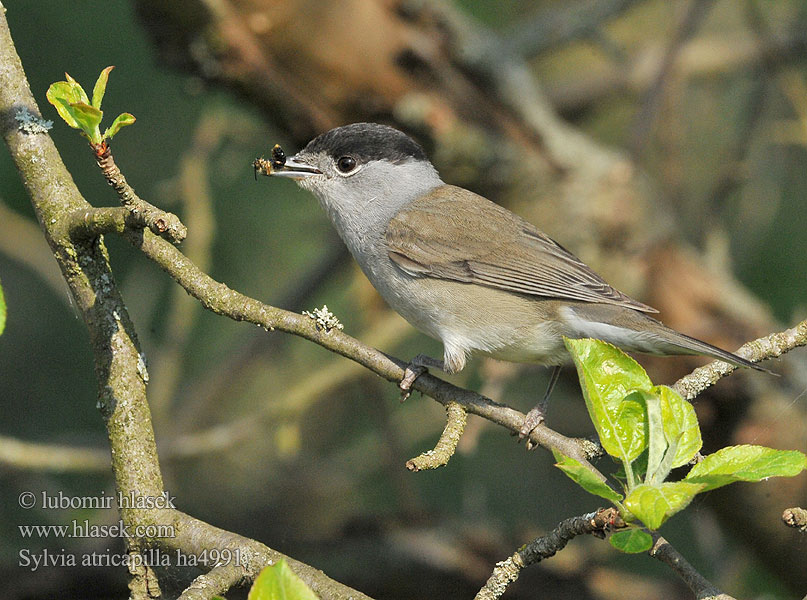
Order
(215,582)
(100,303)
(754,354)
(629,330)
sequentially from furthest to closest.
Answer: (629,330), (754,354), (100,303), (215,582)

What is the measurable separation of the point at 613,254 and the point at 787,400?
3.89 ft

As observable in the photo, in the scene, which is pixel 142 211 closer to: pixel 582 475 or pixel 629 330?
pixel 582 475

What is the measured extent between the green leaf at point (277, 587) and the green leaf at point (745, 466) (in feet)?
2.45

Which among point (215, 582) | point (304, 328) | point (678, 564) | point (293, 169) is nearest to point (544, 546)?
point (678, 564)

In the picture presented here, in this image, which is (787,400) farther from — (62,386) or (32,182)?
Result: (62,386)

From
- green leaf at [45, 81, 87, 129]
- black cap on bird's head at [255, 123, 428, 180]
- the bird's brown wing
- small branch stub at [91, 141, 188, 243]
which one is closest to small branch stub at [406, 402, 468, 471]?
small branch stub at [91, 141, 188, 243]

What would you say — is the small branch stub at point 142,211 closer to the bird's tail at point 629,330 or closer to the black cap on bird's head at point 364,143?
the bird's tail at point 629,330

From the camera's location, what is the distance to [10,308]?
582cm

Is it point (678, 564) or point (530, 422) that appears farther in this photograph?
point (530, 422)

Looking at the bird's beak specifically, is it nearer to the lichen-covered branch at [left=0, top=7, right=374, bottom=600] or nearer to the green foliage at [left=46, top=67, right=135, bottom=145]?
the lichen-covered branch at [left=0, top=7, right=374, bottom=600]

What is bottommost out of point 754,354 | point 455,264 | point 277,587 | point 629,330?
point 277,587

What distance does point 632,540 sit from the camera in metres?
1.67

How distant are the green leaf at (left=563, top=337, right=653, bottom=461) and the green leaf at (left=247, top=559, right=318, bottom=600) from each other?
70 cm

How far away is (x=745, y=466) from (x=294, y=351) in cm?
455
